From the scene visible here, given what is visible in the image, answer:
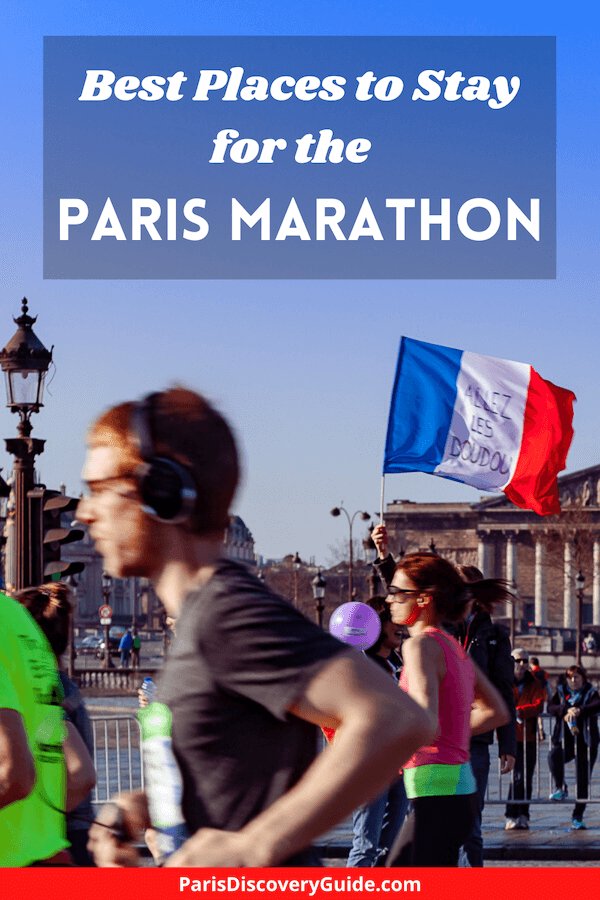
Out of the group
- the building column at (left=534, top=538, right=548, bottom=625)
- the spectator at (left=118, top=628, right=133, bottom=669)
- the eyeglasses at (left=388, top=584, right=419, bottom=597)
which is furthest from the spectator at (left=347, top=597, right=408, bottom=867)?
the building column at (left=534, top=538, right=548, bottom=625)

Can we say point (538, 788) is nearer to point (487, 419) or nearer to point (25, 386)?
point (487, 419)

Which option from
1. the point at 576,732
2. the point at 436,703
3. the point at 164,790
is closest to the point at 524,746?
the point at 576,732

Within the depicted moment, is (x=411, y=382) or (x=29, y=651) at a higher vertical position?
(x=411, y=382)

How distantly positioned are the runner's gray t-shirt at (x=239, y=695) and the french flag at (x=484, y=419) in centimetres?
930

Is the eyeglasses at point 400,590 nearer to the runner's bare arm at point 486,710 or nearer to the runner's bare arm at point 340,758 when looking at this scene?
the runner's bare arm at point 486,710

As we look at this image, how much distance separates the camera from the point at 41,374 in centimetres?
1229

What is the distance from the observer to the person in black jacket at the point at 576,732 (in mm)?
13016

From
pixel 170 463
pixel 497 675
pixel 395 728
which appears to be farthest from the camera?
pixel 497 675

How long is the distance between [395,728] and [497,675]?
257 inches

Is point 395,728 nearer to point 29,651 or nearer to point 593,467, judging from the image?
point 29,651

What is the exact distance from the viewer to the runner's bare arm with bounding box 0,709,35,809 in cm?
311

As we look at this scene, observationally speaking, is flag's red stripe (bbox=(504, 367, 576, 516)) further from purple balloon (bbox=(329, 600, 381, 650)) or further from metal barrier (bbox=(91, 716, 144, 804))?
purple balloon (bbox=(329, 600, 381, 650))
